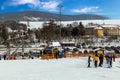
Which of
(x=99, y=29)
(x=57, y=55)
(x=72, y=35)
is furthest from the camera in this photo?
(x=99, y=29)

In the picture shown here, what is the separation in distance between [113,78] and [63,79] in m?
3.49

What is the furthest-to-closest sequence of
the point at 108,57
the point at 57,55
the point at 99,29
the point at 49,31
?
the point at 99,29 < the point at 49,31 < the point at 57,55 < the point at 108,57

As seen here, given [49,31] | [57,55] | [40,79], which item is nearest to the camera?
[40,79]

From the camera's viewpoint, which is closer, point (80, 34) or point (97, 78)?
point (97, 78)

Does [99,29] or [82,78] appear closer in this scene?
[82,78]

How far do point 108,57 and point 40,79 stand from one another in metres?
10.5

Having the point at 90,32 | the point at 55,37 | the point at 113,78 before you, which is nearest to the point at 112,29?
the point at 90,32

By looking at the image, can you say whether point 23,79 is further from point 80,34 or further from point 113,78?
point 80,34

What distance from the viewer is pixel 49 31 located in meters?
106

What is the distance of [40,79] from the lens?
21.7 meters

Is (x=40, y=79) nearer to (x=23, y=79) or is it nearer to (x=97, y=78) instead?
(x=23, y=79)

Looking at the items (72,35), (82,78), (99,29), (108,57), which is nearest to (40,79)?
(82,78)

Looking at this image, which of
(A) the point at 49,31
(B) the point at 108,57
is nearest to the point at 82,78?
(B) the point at 108,57

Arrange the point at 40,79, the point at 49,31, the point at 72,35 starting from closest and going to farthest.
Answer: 1. the point at 40,79
2. the point at 49,31
3. the point at 72,35
